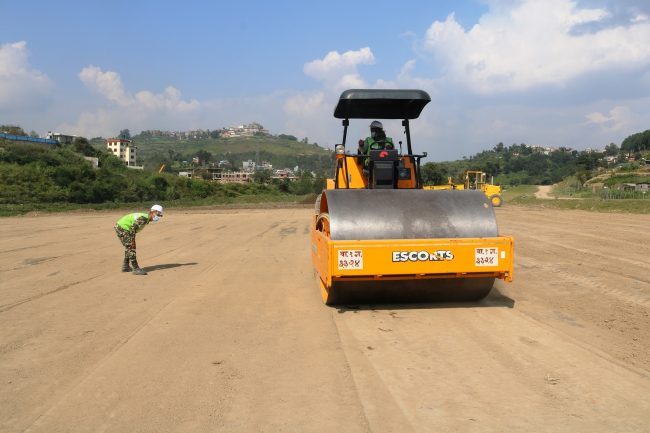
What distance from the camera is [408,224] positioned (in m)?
6.21

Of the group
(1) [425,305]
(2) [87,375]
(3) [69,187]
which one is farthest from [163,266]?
(3) [69,187]

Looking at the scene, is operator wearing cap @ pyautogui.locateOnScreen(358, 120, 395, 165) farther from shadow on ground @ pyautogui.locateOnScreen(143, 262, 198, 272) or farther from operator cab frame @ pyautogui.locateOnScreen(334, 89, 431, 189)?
shadow on ground @ pyautogui.locateOnScreen(143, 262, 198, 272)

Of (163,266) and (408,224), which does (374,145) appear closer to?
(408,224)

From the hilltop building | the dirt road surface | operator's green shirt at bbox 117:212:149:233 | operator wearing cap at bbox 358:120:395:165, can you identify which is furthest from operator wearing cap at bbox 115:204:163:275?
the hilltop building

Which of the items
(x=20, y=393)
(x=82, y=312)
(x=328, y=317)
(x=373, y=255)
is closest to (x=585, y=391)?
(x=373, y=255)


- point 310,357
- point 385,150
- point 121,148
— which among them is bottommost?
point 310,357

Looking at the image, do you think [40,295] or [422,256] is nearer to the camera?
[422,256]

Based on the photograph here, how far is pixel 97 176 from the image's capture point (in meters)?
54.5

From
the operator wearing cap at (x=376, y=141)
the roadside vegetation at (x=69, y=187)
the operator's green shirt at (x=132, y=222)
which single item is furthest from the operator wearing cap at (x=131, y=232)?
the roadside vegetation at (x=69, y=187)

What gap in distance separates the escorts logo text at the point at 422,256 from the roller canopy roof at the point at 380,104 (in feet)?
8.76

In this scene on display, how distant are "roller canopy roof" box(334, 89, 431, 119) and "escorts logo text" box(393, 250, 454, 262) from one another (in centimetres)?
267

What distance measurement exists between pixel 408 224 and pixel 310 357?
2055 mm

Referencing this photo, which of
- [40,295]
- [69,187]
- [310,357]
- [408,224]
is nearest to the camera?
[310,357]

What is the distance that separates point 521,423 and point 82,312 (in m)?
5.25
